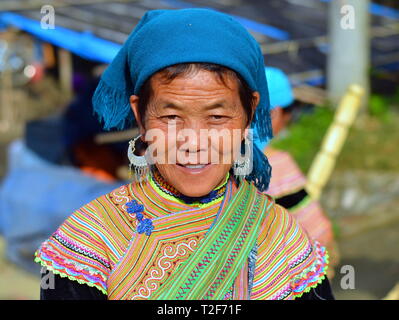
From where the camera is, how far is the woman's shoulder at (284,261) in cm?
166

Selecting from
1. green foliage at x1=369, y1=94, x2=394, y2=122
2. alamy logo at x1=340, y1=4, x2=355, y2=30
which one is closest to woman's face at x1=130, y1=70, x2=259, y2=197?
alamy logo at x1=340, y1=4, x2=355, y2=30

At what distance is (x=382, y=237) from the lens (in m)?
6.14

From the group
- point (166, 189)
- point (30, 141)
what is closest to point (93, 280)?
point (166, 189)

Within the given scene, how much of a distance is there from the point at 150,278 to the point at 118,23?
4.82 meters

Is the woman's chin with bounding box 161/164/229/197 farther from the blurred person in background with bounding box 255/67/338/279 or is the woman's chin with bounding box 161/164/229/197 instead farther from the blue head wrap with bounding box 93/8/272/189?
the blurred person in background with bounding box 255/67/338/279

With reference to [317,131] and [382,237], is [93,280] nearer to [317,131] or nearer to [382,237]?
[382,237]

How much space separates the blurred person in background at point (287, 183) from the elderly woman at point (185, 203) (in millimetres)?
1181

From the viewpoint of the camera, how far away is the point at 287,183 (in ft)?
9.84

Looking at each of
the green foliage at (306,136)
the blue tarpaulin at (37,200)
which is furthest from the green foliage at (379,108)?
the blue tarpaulin at (37,200)

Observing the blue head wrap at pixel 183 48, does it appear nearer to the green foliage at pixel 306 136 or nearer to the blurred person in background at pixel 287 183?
the blurred person in background at pixel 287 183

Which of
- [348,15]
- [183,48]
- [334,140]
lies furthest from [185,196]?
[348,15]

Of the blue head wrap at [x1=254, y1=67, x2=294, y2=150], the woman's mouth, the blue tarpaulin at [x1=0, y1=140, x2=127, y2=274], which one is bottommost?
the woman's mouth

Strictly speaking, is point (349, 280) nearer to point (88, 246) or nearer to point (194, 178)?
point (194, 178)

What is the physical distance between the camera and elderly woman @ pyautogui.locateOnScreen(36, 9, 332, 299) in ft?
5.05
